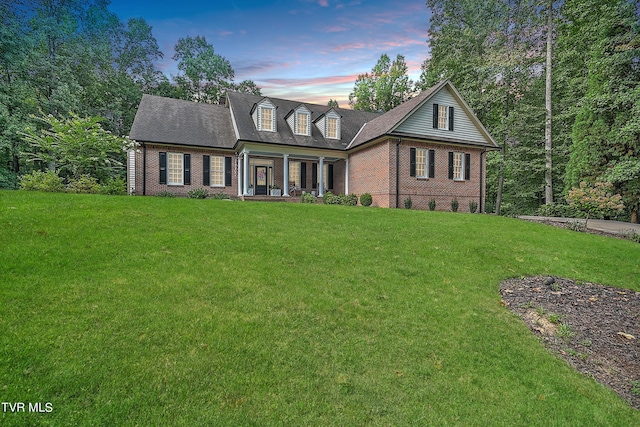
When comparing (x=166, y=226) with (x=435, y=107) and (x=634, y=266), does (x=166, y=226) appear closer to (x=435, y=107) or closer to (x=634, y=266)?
(x=634, y=266)

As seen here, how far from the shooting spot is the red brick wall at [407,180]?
16.2m

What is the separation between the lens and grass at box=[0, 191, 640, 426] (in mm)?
2729

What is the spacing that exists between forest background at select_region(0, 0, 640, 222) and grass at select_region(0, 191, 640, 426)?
10.2 m

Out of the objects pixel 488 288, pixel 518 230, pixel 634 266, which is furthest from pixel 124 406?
pixel 518 230

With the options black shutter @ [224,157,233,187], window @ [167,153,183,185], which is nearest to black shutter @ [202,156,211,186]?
black shutter @ [224,157,233,187]

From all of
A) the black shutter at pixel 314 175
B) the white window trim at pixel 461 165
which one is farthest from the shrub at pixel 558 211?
the black shutter at pixel 314 175

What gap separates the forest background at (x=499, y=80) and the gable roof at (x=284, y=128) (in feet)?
24.5

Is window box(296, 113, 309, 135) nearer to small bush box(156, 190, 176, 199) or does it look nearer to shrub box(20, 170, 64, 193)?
small bush box(156, 190, 176, 199)

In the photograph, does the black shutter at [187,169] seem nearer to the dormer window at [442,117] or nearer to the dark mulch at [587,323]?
the dormer window at [442,117]

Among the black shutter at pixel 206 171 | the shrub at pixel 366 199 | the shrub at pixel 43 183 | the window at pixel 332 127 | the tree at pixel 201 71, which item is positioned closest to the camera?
the shrub at pixel 43 183

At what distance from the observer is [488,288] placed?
5.96 metres

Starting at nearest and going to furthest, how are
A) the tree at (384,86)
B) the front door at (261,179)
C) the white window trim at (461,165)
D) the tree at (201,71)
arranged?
the white window trim at (461,165) < the front door at (261,179) < the tree at (201,71) < the tree at (384,86)

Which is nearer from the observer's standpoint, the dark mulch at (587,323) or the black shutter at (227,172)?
the dark mulch at (587,323)

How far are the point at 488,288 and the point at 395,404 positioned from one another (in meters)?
3.98
